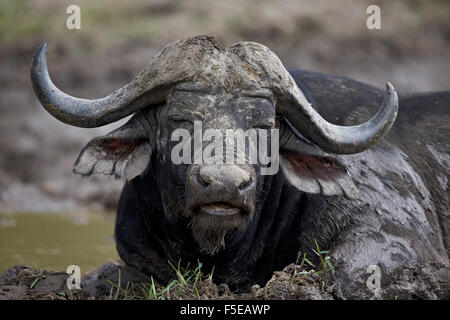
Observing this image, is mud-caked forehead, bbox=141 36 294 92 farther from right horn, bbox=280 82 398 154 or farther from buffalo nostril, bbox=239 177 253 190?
buffalo nostril, bbox=239 177 253 190

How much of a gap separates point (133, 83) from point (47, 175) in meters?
6.60

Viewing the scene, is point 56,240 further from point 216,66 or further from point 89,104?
point 216,66

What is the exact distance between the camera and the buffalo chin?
3924 mm

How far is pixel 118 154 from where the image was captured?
463 cm

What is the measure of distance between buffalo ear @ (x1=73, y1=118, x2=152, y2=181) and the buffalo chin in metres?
0.63

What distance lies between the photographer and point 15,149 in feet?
35.8

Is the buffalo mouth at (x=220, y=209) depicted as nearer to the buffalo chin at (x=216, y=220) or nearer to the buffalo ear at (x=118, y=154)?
the buffalo chin at (x=216, y=220)

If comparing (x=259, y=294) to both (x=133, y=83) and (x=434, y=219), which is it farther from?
(x=434, y=219)

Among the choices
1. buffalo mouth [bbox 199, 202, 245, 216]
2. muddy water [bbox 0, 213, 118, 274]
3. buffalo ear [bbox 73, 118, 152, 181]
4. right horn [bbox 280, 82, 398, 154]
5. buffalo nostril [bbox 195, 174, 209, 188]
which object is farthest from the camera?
muddy water [bbox 0, 213, 118, 274]

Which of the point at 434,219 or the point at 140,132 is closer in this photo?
the point at 140,132

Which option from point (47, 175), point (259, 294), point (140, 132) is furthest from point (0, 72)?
point (259, 294)

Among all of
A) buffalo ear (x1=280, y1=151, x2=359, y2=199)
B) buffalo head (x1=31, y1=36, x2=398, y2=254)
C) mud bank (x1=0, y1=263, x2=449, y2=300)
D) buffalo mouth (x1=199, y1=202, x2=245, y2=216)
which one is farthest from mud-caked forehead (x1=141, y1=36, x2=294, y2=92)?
mud bank (x1=0, y1=263, x2=449, y2=300)

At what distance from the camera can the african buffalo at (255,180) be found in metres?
4.25

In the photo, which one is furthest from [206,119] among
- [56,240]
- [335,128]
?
[56,240]
